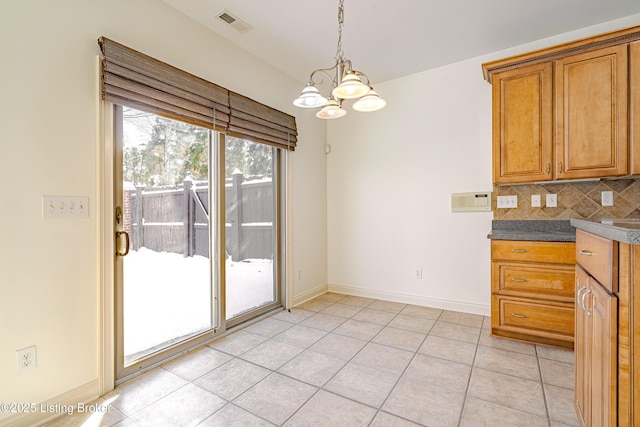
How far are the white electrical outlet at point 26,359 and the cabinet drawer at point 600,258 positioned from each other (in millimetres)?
2594

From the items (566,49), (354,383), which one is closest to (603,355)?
(354,383)

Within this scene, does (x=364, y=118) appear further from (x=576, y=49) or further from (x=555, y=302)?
(x=555, y=302)

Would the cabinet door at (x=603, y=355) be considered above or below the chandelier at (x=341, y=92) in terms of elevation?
below

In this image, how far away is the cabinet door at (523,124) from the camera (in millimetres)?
2455

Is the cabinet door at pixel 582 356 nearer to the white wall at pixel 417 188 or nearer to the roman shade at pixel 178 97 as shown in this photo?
the white wall at pixel 417 188

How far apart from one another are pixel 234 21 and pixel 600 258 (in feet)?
9.21

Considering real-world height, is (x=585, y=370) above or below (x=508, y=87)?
below

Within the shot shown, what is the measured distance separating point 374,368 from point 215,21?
298cm

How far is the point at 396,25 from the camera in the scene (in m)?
2.50

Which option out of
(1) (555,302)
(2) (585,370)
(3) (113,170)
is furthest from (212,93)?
(1) (555,302)

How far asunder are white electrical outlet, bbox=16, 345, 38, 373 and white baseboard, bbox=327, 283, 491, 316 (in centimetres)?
300

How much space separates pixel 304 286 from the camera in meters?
3.61

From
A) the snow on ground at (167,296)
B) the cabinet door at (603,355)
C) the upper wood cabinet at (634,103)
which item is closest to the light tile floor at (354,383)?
the snow on ground at (167,296)

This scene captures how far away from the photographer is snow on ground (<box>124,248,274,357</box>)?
2.04 metres
